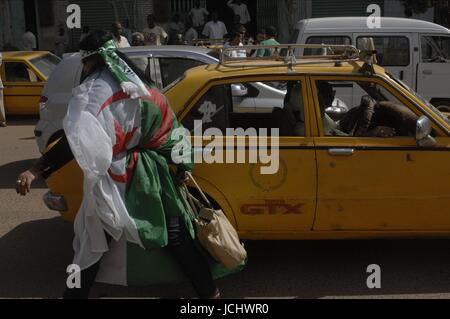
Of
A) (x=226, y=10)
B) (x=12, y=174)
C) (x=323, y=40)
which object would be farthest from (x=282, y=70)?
(x=226, y=10)

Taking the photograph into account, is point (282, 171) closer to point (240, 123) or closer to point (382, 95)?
point (240, 123)

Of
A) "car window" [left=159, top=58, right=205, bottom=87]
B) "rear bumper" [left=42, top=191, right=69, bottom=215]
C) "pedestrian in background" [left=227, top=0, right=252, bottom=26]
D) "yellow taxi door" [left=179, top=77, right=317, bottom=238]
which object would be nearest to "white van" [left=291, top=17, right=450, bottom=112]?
"car window" [left=159, top=58, right=205, bottom=87]

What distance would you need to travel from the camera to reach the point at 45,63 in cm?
1292

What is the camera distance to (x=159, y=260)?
12.8 feet

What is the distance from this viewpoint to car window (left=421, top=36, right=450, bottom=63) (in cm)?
934

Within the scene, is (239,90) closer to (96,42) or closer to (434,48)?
(96,42)

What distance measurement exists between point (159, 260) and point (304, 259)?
1.53 m

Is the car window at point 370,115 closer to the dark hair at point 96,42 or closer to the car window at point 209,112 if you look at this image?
the car window at point 209,112

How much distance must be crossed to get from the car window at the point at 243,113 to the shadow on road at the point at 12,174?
11.4 ft

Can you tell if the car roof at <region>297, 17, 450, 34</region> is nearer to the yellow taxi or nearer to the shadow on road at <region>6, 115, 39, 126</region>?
the yellow taxi

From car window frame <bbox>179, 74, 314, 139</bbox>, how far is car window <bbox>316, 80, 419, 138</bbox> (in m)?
0.11

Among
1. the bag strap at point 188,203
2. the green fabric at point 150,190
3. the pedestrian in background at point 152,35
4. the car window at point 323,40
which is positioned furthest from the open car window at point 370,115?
the pedestrian in background at point 152,35

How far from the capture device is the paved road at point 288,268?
4430 millimetres
